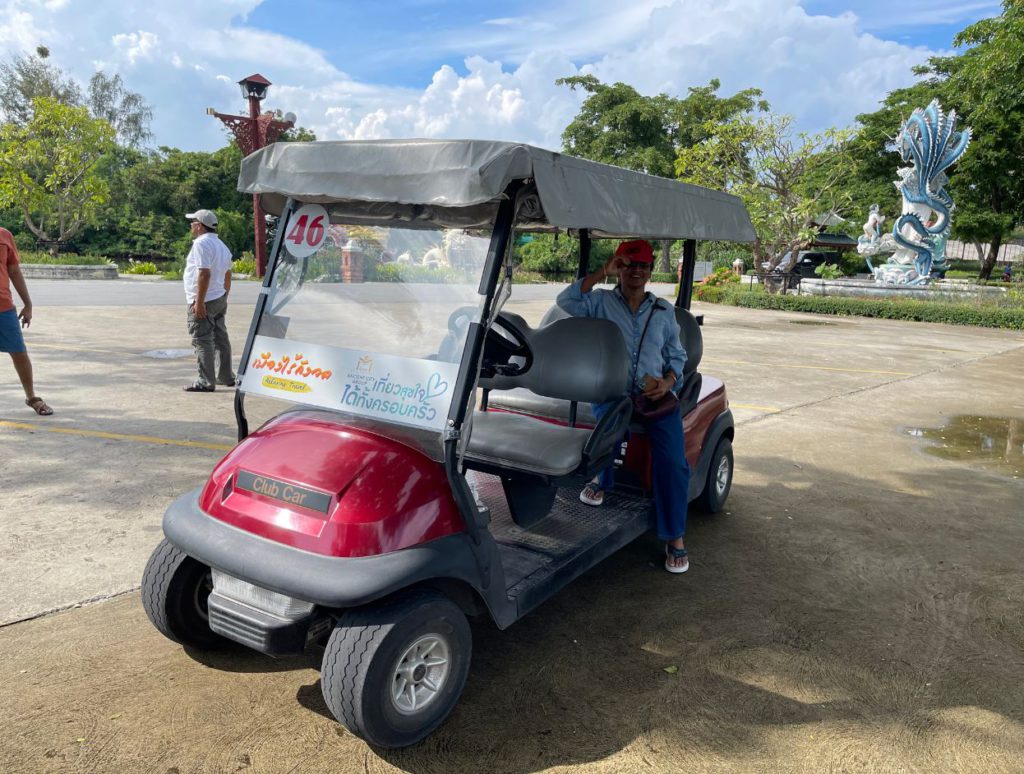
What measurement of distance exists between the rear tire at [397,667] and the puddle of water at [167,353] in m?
7.30

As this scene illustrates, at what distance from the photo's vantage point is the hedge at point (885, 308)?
1822 cm

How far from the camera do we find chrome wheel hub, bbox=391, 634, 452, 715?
228 centimetres

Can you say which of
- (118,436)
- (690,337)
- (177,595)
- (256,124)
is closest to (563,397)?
(690,337)

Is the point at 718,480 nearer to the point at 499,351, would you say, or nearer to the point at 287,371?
the point at 499,351

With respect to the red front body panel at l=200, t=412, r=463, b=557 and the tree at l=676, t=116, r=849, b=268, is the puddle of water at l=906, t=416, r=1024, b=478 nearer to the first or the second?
the red front body panel at l=200, t=412, r=463, b=557

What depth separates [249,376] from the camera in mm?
2820

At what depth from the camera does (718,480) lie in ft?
14.6

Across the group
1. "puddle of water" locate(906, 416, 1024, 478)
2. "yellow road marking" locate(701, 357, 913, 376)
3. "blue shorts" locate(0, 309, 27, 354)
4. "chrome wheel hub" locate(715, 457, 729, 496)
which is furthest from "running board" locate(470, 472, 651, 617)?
"yellow road marking" locate(701, 357, 913, 376)

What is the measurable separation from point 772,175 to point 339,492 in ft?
76.8

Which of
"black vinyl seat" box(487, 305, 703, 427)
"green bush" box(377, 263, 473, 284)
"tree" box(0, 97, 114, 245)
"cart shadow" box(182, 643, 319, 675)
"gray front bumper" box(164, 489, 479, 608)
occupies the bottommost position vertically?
"cart shadow" box(182, 643, 319, 675)

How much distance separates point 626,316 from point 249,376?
182cm

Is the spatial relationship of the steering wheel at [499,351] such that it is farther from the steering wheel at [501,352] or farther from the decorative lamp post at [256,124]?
the decorative lamp post at [256,124]

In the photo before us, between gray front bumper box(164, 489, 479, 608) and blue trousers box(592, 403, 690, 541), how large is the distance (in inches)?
55.5

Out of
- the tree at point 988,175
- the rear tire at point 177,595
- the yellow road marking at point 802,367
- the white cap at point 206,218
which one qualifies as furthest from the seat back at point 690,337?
the tree at point 988,175
